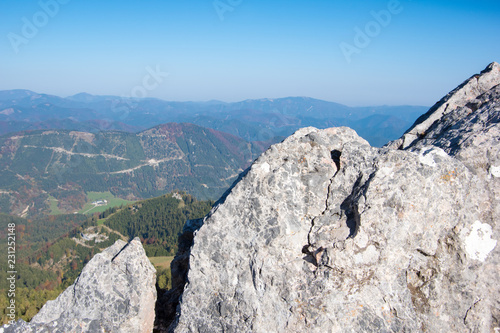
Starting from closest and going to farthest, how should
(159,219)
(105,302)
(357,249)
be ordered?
(357,249)
(105,302)
(159,219)

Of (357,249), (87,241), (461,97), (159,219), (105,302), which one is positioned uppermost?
(461,97)

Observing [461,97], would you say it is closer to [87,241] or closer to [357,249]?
[357,249]

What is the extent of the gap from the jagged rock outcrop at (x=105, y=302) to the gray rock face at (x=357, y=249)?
208 centimetres

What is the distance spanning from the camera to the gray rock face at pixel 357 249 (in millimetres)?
9078

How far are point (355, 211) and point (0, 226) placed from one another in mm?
247113

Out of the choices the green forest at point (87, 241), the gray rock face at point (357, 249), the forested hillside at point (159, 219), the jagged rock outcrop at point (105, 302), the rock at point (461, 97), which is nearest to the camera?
the gray rock face at point (357, 249)

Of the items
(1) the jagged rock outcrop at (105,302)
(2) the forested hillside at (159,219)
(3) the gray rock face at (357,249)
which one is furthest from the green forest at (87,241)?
(3) the gray rock face at (357,249)

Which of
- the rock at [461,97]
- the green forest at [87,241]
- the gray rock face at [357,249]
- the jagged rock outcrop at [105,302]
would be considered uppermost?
the rock at [461,97]

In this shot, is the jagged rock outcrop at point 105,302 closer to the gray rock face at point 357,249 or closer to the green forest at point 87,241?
the gray rock face at point 357,249

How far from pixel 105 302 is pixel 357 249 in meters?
9.23

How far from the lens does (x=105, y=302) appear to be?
34.9 feet

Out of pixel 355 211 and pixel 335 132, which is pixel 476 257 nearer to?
pixel 355 211

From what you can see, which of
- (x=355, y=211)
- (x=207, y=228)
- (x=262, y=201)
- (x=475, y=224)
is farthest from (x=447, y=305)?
(x=207, y=228)

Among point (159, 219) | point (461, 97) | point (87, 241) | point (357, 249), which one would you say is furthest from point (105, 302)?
point (159, 219)
